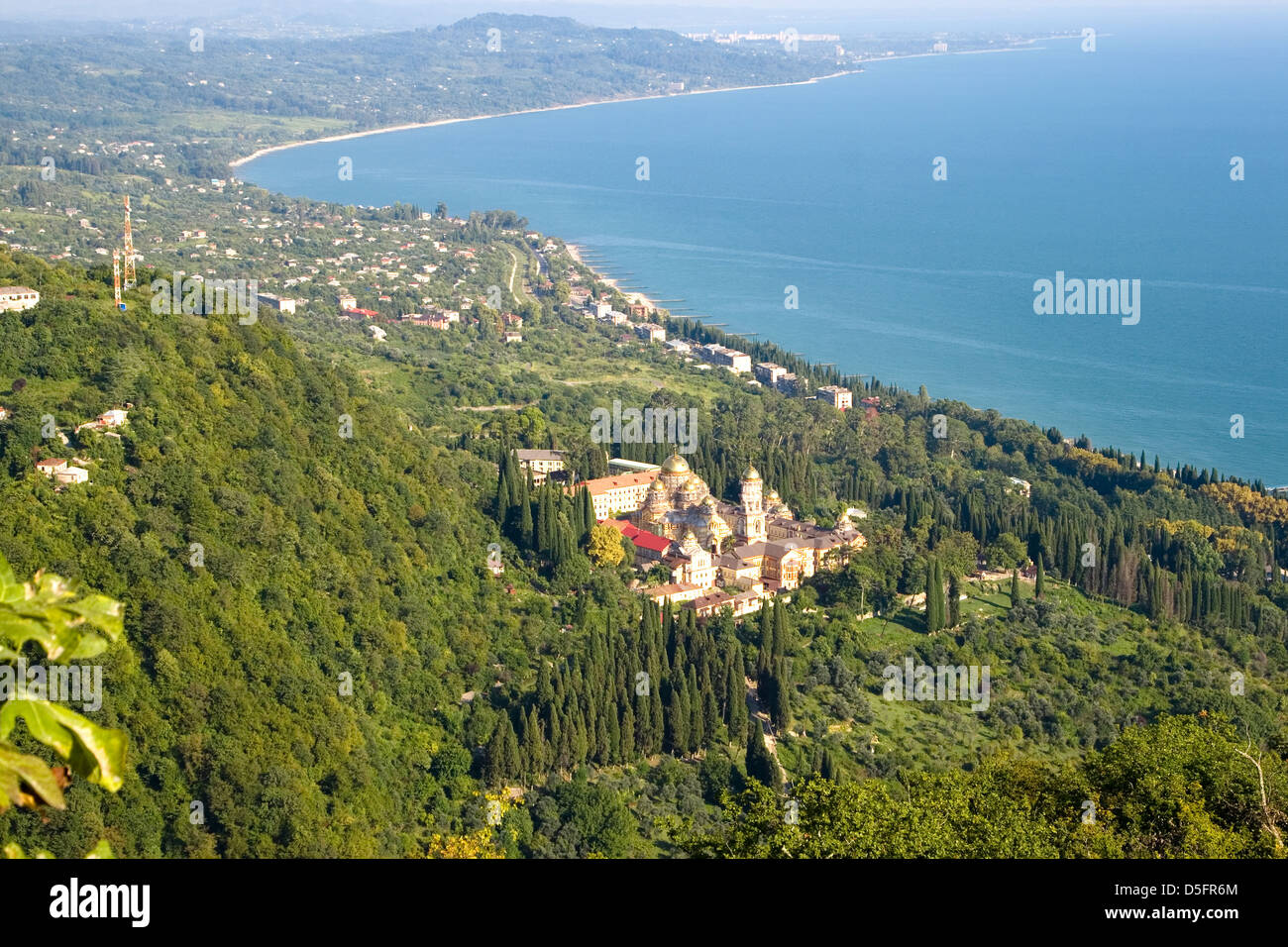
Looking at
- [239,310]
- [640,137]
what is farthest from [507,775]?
[640,137]

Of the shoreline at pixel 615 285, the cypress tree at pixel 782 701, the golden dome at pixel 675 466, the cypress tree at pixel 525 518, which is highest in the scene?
the shoreline at pixel 615 285

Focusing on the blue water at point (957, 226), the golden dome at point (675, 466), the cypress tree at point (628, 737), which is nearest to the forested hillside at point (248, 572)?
the cypress tree at point (628, 737)

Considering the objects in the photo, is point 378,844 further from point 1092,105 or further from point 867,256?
point 1092,105

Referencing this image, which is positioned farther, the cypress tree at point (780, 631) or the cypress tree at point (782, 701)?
the cypress tree at point (780, 631)

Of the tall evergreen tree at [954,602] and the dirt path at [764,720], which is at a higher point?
the tall evergreen tree at [954,602]

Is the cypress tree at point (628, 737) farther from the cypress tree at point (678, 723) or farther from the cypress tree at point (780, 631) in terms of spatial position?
the cypress tree at point (780, 631)

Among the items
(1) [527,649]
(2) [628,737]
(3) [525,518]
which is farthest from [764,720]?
(3) [525,518]

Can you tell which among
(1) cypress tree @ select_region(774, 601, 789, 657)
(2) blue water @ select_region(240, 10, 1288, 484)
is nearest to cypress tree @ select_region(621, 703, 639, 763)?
(1) cypress tree @ select_region(774, 601, 789, 657)

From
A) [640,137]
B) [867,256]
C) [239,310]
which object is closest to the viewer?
[239,310]

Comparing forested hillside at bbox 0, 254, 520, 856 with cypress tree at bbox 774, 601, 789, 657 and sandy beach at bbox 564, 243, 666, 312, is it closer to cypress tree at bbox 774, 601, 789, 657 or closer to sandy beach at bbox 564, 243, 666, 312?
cypress tree at bbox 774, 601, 789, 657
